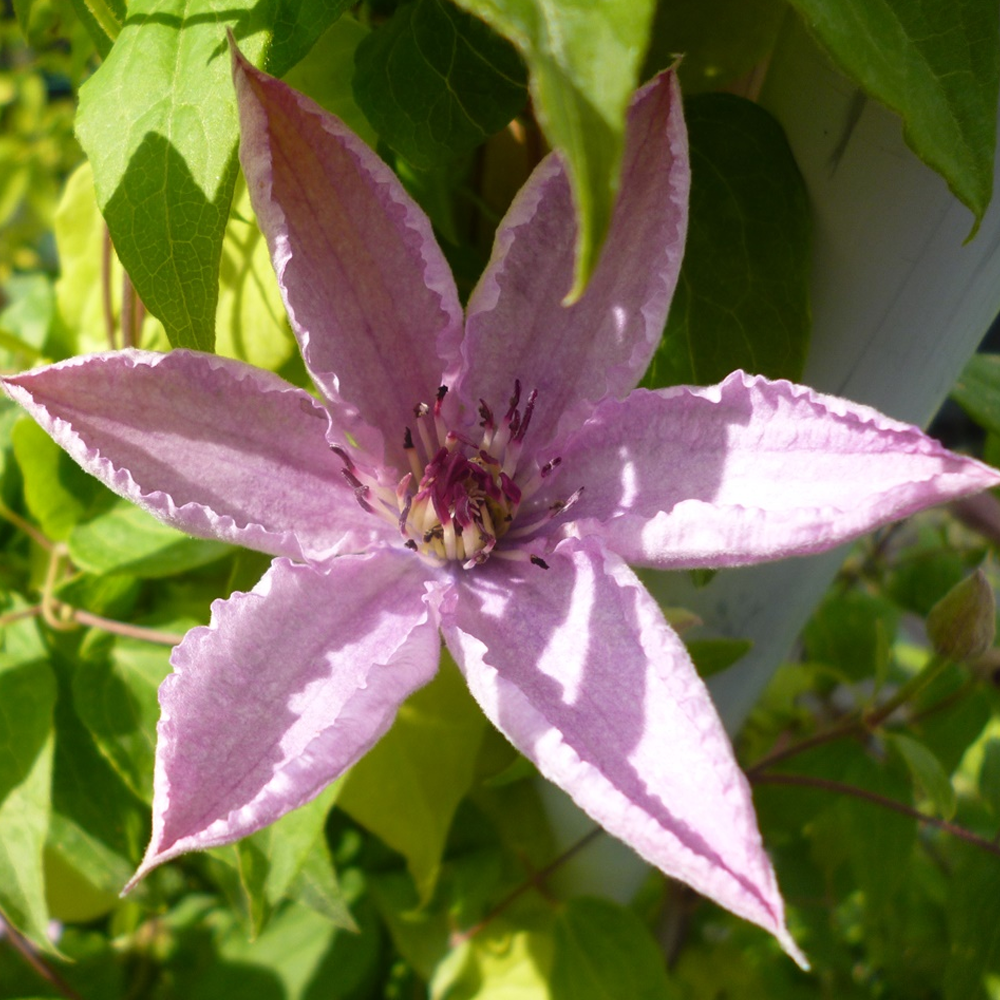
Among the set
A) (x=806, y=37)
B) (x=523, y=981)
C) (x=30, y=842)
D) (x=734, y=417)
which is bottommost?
(x=523, y=981)

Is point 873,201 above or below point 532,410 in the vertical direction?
above

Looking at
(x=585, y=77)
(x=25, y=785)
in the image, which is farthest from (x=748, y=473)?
(x=25, y=785)

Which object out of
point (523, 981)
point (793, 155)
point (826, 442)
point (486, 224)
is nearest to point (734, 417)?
point (826, 442)

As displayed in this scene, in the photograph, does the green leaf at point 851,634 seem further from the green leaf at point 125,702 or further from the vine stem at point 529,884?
the green leaf at point 125,702

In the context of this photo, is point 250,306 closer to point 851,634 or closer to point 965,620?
point 965,620

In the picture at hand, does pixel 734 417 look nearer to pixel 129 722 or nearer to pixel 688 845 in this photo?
pixel 688 845

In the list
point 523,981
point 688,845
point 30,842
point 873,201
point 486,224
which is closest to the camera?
point 688,845

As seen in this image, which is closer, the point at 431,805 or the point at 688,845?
the point at 688,845
